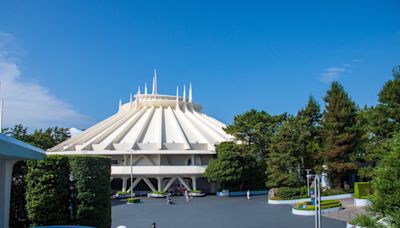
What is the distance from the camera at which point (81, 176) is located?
1425cm

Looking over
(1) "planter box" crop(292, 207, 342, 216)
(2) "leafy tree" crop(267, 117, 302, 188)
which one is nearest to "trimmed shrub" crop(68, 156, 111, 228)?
(1) "planter box" crop(292, 207, 342, 216)

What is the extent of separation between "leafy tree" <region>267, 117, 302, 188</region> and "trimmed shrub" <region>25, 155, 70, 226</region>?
64.3 ft

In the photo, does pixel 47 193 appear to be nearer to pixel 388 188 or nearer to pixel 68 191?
pixel 68 191

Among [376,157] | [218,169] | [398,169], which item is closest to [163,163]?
[218,169]

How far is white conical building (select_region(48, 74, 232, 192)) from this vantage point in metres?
38.1

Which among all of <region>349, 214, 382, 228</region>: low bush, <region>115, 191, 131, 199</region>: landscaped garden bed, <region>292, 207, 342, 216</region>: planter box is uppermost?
<region>349, 214, 382, 228</region>: low bush

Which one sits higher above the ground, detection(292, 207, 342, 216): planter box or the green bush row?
the green bush row

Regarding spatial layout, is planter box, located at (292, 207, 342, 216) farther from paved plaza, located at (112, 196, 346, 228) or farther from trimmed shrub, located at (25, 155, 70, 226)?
trimmed shrub, located at (25, 155, 70, 226)

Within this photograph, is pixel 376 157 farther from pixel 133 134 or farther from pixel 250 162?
pixel 133 134

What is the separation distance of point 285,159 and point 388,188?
2171 centimetres

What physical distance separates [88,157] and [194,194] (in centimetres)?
2326

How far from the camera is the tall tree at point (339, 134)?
29641 mm

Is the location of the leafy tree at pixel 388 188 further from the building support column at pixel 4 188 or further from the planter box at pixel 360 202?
the planter box at pixel 360 202

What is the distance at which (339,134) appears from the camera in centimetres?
3012
